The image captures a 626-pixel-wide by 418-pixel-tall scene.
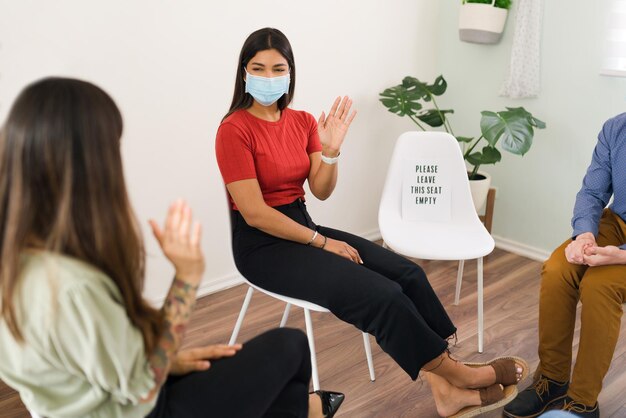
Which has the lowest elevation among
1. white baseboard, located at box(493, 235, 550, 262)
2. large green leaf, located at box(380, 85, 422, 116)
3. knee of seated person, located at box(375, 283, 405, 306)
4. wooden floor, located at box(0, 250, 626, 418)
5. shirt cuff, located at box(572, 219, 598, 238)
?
wooden floor, located at box(0, 250, 626, 418)

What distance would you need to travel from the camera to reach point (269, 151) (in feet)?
6.16

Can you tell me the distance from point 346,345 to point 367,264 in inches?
20.9

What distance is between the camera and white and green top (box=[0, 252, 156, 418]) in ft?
3.12

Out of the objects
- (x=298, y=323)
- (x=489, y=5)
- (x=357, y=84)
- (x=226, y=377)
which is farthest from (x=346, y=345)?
(x=489, y=5)

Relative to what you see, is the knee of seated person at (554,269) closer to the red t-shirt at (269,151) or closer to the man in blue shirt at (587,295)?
the man in blue shirt at (587,295)

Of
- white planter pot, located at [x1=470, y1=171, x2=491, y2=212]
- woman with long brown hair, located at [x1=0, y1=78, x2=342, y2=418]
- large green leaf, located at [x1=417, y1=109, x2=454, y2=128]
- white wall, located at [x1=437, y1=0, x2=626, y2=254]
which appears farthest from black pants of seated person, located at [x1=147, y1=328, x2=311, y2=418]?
white wall, located at [x1=437, y1=0, x2=626, y2=254]

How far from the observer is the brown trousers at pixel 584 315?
5.76ft

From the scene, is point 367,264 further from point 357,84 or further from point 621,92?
point 621,92

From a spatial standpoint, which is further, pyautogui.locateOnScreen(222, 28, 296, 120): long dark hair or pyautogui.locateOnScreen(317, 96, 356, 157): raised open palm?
pyautogui.locateOnScreen(317, 96, 356, 157): raised open palm

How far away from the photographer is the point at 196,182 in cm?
254

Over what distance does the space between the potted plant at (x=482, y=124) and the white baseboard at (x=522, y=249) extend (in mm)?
383

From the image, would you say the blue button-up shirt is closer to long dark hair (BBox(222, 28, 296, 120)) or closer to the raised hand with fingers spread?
long dark hair (BBox(222, 28, 296, 120))

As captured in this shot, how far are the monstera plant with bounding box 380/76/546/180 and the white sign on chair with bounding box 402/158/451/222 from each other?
1.29 feet

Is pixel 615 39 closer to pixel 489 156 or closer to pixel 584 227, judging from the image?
pixel 489 156
